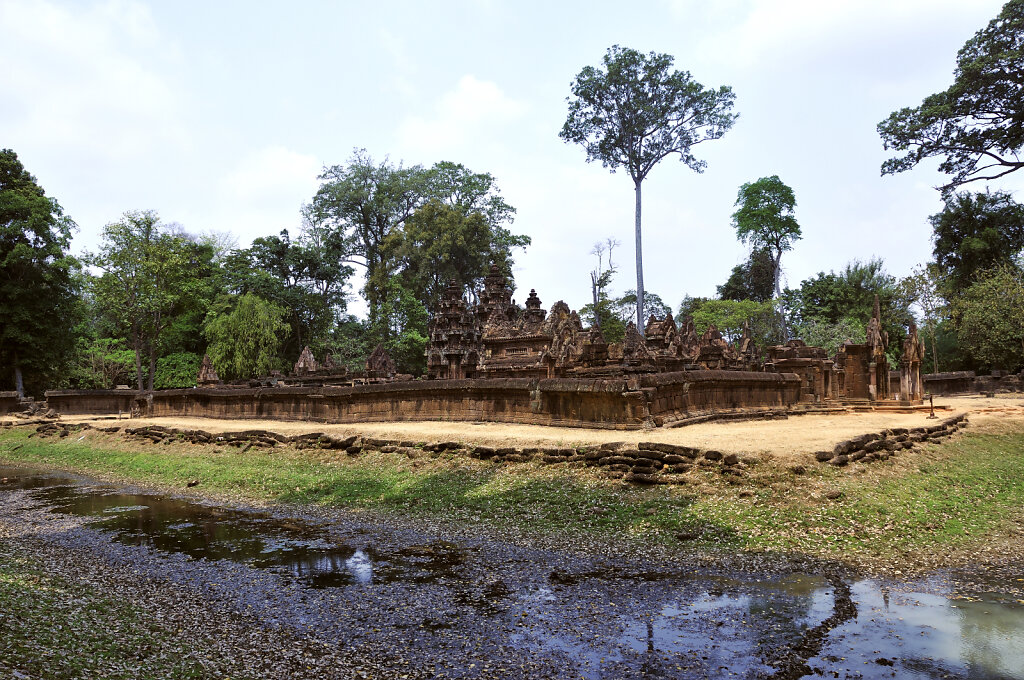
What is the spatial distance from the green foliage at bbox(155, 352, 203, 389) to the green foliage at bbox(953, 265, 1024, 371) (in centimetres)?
4275

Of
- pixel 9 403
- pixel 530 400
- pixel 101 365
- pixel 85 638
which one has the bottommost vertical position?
pixel 85 638

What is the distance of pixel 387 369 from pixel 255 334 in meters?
13.6

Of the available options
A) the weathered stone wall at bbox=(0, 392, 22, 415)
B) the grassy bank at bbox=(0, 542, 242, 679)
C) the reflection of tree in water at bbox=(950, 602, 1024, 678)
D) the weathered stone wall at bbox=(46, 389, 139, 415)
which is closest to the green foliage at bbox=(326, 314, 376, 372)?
the weathered stone wall at bbox=(46, 389, 139, 415)

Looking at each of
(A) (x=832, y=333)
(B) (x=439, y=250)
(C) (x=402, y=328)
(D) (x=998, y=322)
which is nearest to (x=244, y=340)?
(C) (x=402, y=328)

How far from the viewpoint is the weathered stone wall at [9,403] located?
27.4m

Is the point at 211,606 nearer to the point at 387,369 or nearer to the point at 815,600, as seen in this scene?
the point at 815,600

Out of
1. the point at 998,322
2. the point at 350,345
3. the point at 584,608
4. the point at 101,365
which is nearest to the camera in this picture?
the point at 584,608

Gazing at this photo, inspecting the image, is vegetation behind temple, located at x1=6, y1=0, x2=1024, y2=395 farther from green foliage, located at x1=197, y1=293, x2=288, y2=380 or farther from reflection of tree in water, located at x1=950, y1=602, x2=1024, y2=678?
reflection of tree in water, located at x1=950, y1=602, x2=1024, y2=678

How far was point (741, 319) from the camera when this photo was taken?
44.2 m

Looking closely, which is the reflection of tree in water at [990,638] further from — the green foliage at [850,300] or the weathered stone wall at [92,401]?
the green foliage at [850,300]

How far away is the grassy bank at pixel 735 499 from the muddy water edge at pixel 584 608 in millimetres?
801

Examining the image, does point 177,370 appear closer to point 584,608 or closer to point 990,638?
point 584,608

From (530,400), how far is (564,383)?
3.60ft

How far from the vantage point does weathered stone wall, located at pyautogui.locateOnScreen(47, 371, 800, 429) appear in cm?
1248
